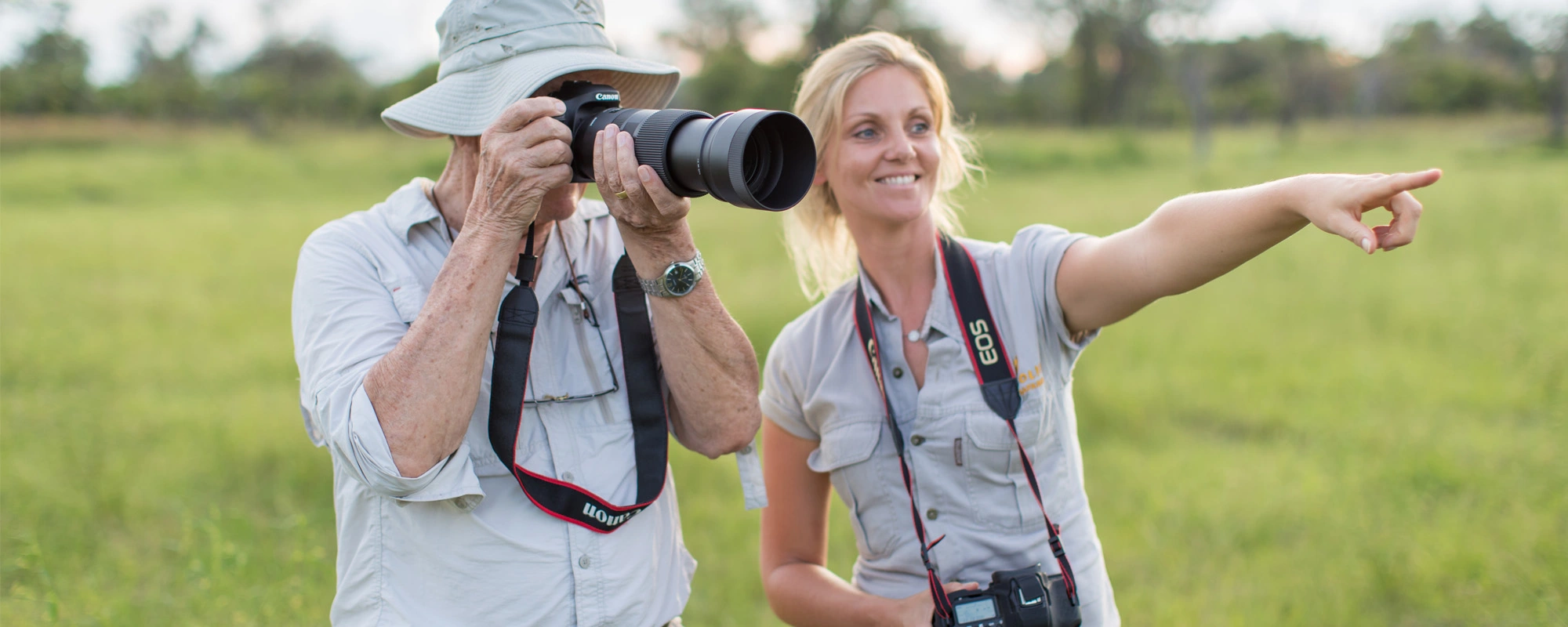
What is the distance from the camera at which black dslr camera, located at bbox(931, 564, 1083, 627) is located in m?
1.96

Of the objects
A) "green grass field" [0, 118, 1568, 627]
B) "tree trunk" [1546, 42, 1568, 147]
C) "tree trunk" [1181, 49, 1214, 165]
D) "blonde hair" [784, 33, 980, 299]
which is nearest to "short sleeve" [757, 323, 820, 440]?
"blonde hair" [784, 33, 980, 299]

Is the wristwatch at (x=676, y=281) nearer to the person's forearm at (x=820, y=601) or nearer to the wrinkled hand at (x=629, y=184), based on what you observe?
the wrinkled hand at (x=629, y=184)

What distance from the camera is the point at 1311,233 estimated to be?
36.0 feet

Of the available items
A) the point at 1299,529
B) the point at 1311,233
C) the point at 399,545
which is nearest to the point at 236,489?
the point at 399,545

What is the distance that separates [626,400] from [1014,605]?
81 cm

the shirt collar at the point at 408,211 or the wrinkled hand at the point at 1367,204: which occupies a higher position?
the shirt collar at the point at 408,211

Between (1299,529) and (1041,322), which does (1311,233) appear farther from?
(1041,322)

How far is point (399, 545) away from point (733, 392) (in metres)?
0.62

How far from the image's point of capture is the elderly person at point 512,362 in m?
1.60

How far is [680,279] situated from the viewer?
70.7 inches

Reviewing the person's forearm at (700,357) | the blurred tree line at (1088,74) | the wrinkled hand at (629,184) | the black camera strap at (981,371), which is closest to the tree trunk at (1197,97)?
the blurred tree line at (1088,74)

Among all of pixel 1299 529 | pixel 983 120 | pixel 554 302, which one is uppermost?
pixel 983 120

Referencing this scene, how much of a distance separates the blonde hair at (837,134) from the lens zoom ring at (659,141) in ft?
2.40

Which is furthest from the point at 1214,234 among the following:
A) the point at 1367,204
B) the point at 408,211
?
the point at 408,211
